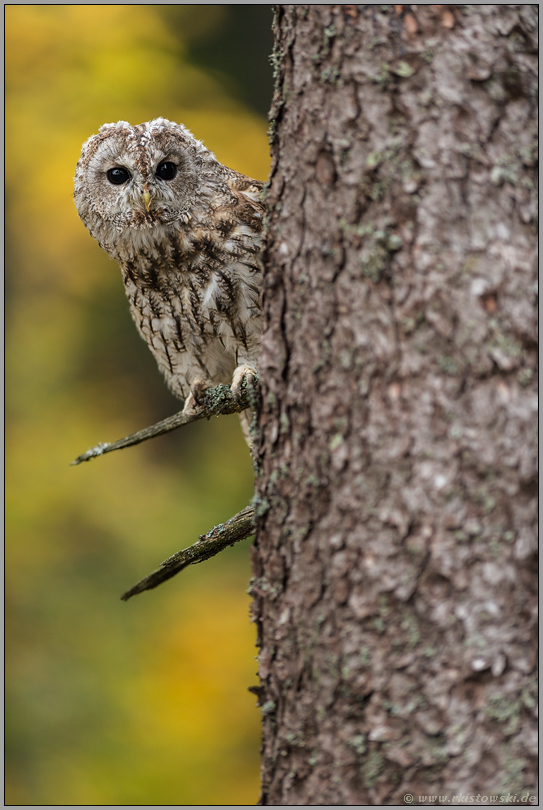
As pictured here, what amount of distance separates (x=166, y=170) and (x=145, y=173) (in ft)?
0.26

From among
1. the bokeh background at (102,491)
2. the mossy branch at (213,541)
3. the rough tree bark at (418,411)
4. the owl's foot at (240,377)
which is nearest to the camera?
the rough tree bark at (418,411)

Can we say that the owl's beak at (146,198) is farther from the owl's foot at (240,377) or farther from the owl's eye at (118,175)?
the owl's foot at (240,377)

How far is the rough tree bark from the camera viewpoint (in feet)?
2.59

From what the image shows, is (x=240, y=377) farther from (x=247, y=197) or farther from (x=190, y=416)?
(x=247, y=197)

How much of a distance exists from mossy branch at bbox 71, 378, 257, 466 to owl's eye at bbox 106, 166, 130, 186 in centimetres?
70

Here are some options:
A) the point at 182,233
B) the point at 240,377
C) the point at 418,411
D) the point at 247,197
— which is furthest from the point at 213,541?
the point at 247,197

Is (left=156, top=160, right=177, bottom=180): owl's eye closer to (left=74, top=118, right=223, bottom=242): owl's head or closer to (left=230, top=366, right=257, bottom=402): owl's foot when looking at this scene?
(left=74, top=118, right=223, bottom=242): owl's head

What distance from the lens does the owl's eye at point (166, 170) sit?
1742 millimetres

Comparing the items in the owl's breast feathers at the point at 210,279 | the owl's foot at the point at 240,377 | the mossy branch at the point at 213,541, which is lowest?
the mossy branch at the point at 213,541

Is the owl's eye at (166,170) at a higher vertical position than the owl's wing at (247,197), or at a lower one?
higher

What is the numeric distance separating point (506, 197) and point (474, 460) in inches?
12.9

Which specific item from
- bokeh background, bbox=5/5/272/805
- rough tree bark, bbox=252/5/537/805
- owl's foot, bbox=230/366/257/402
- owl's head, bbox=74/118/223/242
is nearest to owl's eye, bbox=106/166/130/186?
owl's head, bbox=74/118/223/242

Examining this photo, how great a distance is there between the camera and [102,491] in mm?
3088

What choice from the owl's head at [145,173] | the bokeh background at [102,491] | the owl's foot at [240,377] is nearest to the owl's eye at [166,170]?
the owl's head at [145,173]
